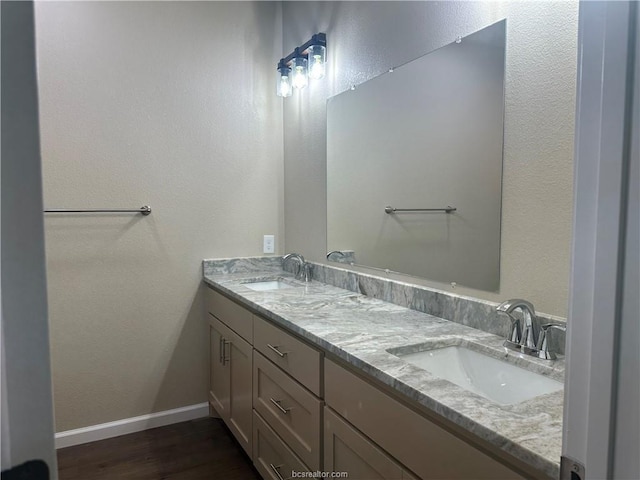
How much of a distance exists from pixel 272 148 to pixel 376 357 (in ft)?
6.36

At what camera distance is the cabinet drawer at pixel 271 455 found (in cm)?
167

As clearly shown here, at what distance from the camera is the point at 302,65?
8.28 feet

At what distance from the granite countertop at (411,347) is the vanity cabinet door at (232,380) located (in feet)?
0.76

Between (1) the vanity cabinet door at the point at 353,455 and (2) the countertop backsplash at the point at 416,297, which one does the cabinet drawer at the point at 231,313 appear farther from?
(1) the vanity cabinet door at the point at 353,455

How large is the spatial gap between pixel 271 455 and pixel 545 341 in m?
1.18

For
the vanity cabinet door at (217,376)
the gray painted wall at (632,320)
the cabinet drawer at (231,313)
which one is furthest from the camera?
the vanity cabinet door at (217,376)

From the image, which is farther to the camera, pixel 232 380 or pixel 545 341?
pixel 232 380

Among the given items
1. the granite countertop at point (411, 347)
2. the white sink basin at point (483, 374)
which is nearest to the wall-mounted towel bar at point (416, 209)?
the granite countertop at point (411, 347)

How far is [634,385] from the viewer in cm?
48

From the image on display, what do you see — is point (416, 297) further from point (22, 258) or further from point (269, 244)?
point (22, 258)

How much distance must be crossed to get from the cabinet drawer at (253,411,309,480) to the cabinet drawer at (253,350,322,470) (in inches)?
1.3

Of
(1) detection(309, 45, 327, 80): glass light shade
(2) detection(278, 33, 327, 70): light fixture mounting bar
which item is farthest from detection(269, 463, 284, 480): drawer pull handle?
(2) detection(278, 33, 327, 70): light fixture mounting bar

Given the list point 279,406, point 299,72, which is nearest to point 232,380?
point 279,406

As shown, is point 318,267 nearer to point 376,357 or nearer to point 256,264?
point 256,264
